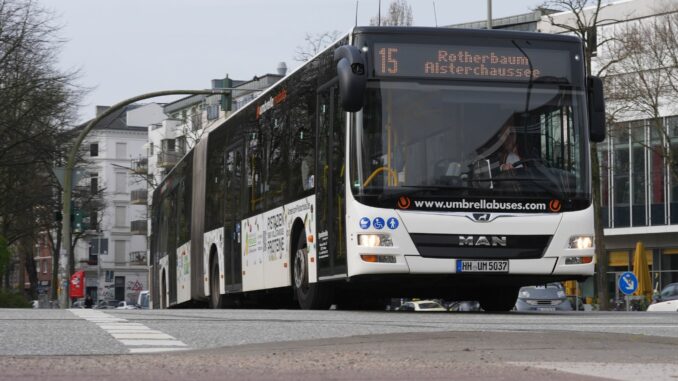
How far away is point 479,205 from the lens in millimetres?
17328

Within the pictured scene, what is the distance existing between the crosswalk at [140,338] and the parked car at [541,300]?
1118 inches

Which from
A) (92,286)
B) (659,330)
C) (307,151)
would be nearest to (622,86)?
(307,151)

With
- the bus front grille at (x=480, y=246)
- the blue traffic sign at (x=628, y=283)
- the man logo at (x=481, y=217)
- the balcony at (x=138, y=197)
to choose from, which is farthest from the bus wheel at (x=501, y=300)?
the balcony at (x=138, y=197)

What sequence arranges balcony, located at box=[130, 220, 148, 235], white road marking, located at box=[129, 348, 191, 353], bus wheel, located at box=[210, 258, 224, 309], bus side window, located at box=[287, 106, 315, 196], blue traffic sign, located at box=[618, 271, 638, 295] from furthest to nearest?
balcony, located at box=[130, 220, 148, 235] → blue traffic sign, located at box=[618, 271, 638, 295] → bus wheel, located at box=[210, 258, 224, 309] → bus side window, located at box=[287, 106, 315, 196] → white road marking, located at box=[129, 348, 191, 353]

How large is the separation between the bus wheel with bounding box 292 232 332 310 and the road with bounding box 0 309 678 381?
4.51 m

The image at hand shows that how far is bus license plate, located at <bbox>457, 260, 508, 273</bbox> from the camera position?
17.3m

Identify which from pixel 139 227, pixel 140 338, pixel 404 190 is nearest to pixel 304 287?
pixel 404 190

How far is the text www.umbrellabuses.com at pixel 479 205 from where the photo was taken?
56.6ft

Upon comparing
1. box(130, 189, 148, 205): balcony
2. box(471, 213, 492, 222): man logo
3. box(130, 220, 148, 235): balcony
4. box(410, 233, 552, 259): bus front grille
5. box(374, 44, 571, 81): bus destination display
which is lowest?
box(410, 233, 552, 259): bus front grille

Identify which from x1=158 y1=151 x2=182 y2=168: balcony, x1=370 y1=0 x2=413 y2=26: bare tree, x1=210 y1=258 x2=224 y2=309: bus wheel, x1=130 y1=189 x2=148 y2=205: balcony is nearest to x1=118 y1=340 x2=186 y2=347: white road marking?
x1=210 y1=258 x2=224 y2=309: bus wheel

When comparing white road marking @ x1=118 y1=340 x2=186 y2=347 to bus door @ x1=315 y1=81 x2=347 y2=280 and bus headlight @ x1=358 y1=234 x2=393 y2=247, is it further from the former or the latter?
bus door @ x1=315 y1=81 x2=347 y2=280

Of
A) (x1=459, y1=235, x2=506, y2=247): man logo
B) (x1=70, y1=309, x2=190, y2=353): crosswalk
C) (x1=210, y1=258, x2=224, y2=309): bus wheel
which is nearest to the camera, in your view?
(x1=70, y1=309, x2=190, y2=353): crosswalk

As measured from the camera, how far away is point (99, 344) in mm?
10430

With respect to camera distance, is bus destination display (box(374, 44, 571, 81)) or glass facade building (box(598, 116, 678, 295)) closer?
bus destination display (box(374, 44, 571, 81))
